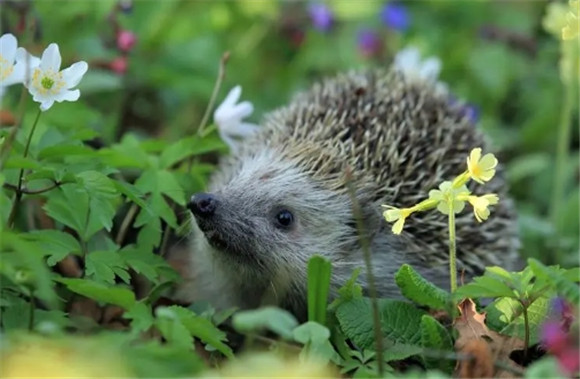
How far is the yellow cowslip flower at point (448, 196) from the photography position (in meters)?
2.26

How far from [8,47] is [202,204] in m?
0.68

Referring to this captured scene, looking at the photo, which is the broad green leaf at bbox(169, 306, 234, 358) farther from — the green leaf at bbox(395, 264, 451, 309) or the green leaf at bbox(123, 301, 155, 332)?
the green leaf at bbox(395, 264, 451, 309)

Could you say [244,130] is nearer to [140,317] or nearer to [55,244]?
[55,244]

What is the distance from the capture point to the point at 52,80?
2348 millimetres

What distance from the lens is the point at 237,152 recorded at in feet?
10.6

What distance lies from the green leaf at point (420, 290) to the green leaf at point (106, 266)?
0.68 metres

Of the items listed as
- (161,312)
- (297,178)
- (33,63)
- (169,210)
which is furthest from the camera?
(297,178)

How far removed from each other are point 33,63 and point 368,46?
8.69 feet

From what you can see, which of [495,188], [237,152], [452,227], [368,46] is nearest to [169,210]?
[237,152]

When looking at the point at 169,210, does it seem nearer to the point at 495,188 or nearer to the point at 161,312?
the point at 161,312

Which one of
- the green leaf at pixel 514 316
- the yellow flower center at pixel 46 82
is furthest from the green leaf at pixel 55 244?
the green leaf at pixel 514 316

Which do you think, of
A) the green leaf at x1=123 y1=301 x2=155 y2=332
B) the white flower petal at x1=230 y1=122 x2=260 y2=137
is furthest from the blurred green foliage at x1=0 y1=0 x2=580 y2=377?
the white flower petal at x1=230 y1=122 x2=260 y2=137

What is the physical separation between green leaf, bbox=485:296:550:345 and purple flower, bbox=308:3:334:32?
262 centimetres

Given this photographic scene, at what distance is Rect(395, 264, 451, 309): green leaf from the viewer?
2.31 m
